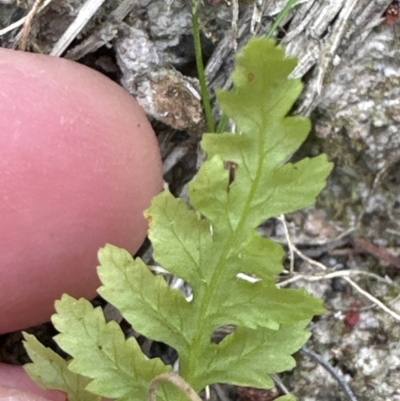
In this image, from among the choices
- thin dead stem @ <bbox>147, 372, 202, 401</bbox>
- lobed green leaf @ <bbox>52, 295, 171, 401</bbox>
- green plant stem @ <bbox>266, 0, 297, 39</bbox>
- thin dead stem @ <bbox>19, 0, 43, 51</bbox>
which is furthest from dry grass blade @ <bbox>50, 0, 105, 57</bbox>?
thin dead stem @ <bbox>147, 372, 202, 401</bbox>

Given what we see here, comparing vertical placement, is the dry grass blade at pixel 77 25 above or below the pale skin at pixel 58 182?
above

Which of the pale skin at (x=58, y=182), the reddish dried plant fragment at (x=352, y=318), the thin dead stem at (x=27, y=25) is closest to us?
the pale skin at (x=58, y=182)

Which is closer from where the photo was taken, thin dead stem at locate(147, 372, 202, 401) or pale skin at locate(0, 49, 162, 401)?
thin dead stem at locate(147, 372, 202, 401)

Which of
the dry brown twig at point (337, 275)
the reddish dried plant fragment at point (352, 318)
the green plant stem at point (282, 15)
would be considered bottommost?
the reddish dried plant fragment at point (352, 318)

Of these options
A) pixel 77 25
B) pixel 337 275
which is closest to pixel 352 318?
pixel 337 275

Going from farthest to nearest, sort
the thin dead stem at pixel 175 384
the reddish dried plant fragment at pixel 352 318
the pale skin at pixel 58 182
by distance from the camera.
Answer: the reddish dried plant fragment at pixel 352 318
the pale skin at pixel 58 182
the thin dead stem at pixel 175 384

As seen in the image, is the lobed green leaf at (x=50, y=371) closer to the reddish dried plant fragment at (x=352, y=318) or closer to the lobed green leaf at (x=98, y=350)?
the lobed green leaf at (x=98, y=350)

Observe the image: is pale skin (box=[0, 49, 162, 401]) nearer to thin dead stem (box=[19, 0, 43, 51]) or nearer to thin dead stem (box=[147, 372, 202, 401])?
thin dead stem (box=[19, 0, 43, 51])

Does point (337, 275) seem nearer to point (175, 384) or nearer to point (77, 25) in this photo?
point (175, 384)

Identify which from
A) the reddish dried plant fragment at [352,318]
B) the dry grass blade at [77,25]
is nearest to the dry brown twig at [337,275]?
Answer: the reddish dried plant fragment at [352,318]

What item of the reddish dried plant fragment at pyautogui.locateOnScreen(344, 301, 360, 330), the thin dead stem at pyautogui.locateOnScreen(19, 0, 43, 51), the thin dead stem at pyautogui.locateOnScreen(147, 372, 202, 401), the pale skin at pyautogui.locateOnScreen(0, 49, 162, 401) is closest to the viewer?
the thin dead stem at pyautogui.locateOnScreen(147, 372, 202, 401)
